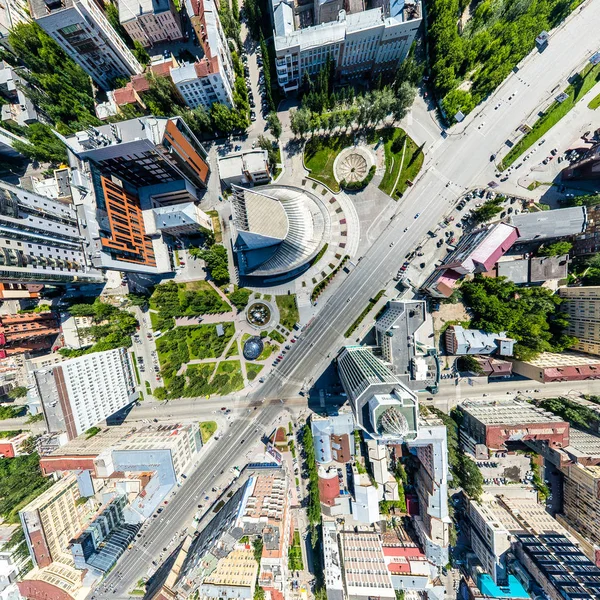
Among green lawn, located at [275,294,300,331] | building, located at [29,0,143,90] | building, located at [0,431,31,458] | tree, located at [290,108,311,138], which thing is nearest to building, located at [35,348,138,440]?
building, located at [0,431,31,458]

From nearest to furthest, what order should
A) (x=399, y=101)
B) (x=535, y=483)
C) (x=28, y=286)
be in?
(x=399, y=101), (x=535, y=483), (x=28, y=286)

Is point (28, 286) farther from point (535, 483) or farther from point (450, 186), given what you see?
point (535, 483)

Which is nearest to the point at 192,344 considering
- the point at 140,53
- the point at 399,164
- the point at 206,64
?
the point at 206,64

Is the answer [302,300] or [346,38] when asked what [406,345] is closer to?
[302,300]

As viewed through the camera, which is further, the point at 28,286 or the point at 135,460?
the point at 28,286

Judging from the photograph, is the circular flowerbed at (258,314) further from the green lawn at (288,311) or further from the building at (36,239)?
the building at (36,239)

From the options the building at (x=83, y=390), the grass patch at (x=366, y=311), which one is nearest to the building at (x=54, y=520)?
the building at (x=83, y=390)

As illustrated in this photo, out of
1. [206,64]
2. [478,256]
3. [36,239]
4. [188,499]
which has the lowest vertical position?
[188,499]

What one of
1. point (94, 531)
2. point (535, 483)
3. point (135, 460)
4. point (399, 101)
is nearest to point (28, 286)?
point (135, 460)

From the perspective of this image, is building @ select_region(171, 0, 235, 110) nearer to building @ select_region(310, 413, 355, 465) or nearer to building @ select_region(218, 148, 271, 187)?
building @ select_region(218, 148, 271, 187)
